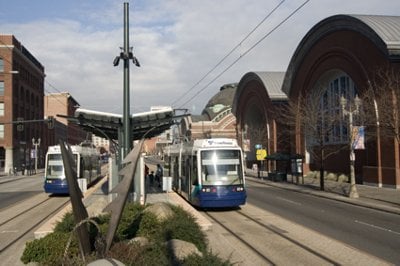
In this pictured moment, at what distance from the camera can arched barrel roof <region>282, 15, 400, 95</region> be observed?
33.4 meters

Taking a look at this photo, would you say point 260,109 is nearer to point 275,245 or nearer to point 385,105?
point 385,105

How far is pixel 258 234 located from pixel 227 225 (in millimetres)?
2132

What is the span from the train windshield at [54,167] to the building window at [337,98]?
2229 cm

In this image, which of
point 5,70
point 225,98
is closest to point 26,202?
point 5,70

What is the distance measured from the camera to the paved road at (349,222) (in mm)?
12445

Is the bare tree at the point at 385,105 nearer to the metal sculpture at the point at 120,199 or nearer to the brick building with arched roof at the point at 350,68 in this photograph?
the brick building with arched roof at the point at 350,68

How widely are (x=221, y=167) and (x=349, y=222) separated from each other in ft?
18.3

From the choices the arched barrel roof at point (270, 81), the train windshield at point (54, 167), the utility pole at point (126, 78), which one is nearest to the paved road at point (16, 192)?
the train windshield at point (54, 167)

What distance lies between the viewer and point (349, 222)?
1716 centimetres

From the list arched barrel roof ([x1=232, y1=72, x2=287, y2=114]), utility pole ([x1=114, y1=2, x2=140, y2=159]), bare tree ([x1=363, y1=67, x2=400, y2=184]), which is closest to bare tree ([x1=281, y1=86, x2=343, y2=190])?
bare tree ([x1=363, y1=67, x2=400, y2=184])

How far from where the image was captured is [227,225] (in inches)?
640

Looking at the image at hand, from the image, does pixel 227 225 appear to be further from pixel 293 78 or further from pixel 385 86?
pixel 293 78

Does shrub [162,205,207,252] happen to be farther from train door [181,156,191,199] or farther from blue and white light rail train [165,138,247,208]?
train door [181,156,191,199]

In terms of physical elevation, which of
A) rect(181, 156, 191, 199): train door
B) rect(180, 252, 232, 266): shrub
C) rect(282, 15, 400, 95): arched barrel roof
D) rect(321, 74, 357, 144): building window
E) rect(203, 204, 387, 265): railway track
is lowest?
rect(203, 204, 387, 265): railway track
